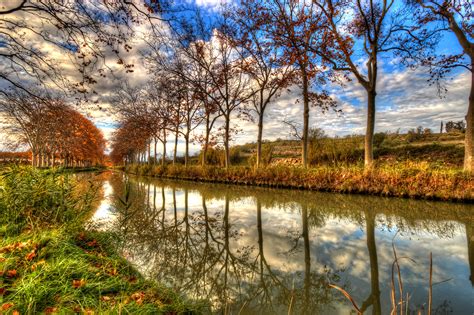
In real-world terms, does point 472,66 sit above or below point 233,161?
above

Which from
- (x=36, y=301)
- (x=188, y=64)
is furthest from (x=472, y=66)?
(x=188, y=64)

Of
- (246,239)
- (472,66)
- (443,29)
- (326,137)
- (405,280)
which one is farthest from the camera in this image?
(326,137)

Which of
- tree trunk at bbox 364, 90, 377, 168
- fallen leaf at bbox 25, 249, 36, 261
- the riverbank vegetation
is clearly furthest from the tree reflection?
tree trunk at bbox 364, 90, 377, 168

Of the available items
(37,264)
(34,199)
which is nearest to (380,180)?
(37,264)

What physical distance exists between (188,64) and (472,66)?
16.6m

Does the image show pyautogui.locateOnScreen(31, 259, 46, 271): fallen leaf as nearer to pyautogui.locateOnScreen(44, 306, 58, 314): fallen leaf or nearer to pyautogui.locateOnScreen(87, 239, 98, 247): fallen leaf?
pyautogui.locateOnScreen(44, 306, 58, 314): fallen leaf

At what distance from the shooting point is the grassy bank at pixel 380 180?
26.4ft

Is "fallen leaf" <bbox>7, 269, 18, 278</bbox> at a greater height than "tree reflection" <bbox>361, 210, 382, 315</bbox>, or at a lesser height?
greater

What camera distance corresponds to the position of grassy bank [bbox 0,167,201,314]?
6.62 ft

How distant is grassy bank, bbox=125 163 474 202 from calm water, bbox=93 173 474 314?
1082mm

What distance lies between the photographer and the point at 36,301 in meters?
2.01

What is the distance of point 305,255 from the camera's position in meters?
3.87

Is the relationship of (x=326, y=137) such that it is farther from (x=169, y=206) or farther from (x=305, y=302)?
(x=305, y=302)

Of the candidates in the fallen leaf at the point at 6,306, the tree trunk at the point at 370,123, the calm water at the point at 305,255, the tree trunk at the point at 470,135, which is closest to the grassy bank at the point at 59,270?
the fallen leaf at the point at 6,306
